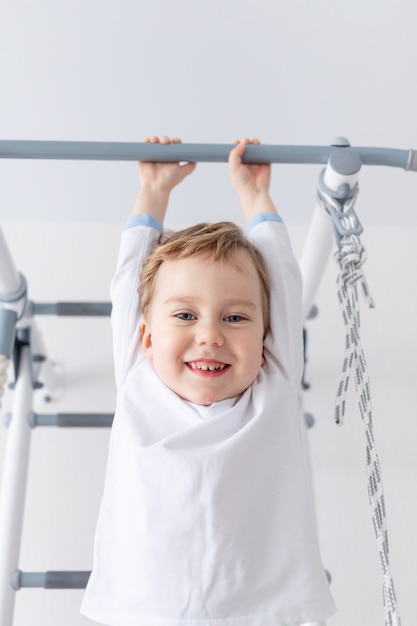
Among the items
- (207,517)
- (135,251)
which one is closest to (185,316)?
(135,251)

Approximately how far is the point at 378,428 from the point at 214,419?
918 mm

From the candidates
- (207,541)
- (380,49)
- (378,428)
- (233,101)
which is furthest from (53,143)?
(378,428)

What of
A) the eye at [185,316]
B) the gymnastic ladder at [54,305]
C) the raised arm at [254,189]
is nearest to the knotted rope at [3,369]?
the gymnastic ladder at [54,305]

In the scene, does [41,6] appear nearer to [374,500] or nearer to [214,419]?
[214,419]

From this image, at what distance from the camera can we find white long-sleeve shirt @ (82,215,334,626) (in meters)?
0.95

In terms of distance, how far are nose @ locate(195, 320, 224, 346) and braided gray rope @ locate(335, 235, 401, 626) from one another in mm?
165

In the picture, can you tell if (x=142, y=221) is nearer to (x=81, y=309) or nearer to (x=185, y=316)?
(x=185, y=316)

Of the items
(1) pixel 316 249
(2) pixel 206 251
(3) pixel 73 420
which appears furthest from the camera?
(3) pixel 73 420

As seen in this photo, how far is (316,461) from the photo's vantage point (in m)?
1.80

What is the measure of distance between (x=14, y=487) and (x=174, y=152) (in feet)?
2.13

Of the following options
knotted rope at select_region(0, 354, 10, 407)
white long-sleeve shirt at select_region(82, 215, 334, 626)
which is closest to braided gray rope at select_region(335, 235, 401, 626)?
white long-sleeve shirt at select_region(82, 215, 334, 626)

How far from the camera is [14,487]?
4.40ft

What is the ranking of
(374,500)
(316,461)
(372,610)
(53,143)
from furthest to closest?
(316,461), (372,610), (53,143), (374,500)

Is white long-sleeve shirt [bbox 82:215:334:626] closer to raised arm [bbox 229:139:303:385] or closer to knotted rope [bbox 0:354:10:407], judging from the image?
raised arm [bbox 229:139:303:385]
